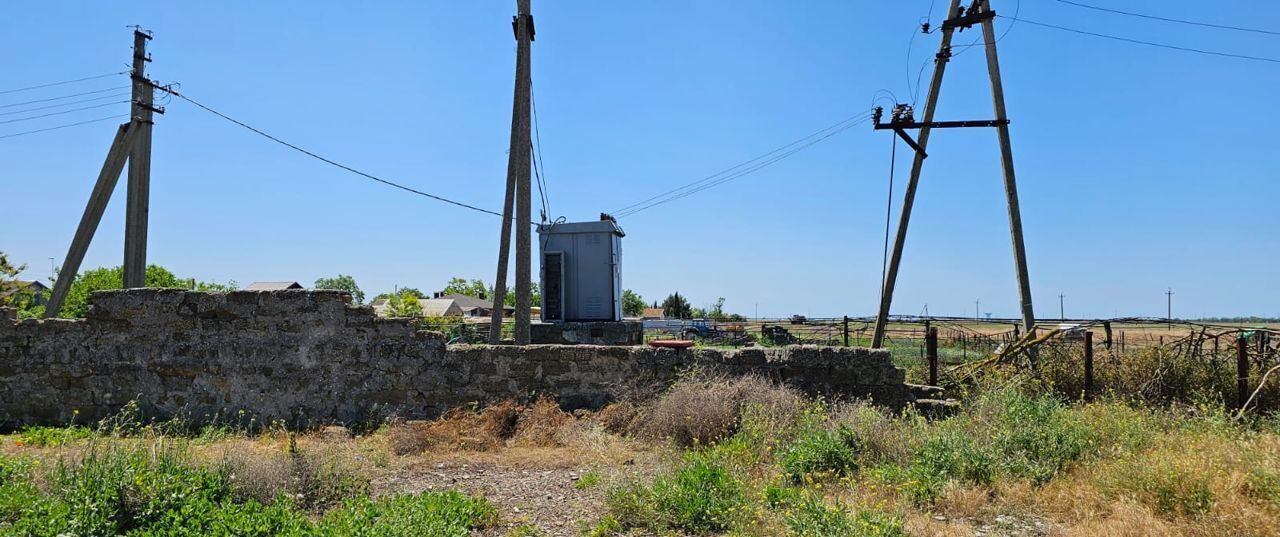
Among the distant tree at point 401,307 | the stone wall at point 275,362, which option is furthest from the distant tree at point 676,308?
the stone wall at point 275,362

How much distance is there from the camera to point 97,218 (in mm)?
13703

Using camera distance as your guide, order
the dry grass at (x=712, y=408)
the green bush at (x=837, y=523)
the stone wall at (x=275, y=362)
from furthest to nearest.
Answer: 1. the stone wall at (x=275, y=362)
2. the dry grass at (x=712, y=408)
3. the green bush at (x=837, y=523)

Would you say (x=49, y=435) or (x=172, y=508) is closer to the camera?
(x=172, y=508)

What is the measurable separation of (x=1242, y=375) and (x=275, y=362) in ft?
39.3

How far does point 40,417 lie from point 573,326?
7626 mm

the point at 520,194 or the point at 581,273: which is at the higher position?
the point at 520,194

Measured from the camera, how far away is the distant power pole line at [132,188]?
13.6 m

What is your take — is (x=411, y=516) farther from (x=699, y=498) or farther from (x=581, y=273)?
(x=581, y=273)

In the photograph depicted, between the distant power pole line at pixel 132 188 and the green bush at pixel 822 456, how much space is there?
44.4 feet

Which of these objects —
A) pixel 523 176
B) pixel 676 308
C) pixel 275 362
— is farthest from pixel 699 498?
pixel 676 308

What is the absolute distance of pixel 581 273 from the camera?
14148 mm

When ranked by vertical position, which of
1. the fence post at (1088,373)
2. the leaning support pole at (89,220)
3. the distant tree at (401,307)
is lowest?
the fence post at (1088,373)

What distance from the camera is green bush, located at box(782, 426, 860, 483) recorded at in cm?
664

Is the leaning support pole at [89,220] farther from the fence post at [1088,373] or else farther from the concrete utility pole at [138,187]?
the fence post at [1088,373]
